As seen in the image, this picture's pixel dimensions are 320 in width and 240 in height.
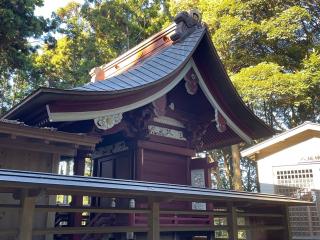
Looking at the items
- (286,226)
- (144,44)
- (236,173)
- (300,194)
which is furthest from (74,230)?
(236,173)

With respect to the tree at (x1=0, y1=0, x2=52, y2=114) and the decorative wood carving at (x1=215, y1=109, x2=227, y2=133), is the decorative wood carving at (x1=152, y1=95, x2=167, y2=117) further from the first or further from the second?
the tree at (x1=0, y1=0, x2=52, y2=114)

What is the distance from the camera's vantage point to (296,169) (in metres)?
11.7

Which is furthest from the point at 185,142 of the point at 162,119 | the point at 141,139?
the point at 141,139

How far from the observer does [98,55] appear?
21.4 meters

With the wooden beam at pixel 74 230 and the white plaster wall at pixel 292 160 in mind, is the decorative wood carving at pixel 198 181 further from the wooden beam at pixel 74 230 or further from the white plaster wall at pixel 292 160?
the white plaster wall at pixel 292 160

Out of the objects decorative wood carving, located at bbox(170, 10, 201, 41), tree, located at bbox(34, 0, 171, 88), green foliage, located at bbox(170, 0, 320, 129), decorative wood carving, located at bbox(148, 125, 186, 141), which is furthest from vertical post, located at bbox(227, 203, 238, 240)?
tree, located at bbox(34, 0, 171, 88)

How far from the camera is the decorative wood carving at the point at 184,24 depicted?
28.2ft

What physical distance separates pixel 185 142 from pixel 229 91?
1.67 m

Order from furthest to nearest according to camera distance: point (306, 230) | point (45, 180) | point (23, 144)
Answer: point (306, 230) < point (23, 144) < point (45, 180)

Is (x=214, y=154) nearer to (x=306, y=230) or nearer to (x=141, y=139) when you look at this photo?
(x=306, y=230)

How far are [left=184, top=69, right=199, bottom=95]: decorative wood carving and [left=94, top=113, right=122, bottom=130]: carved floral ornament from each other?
2.08 meters

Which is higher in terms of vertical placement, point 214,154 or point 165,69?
point 214,154

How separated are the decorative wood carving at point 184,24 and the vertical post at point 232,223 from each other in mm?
4250

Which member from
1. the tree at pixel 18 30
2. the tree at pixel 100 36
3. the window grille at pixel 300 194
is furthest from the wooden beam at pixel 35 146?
the tree at pixel 100 36
